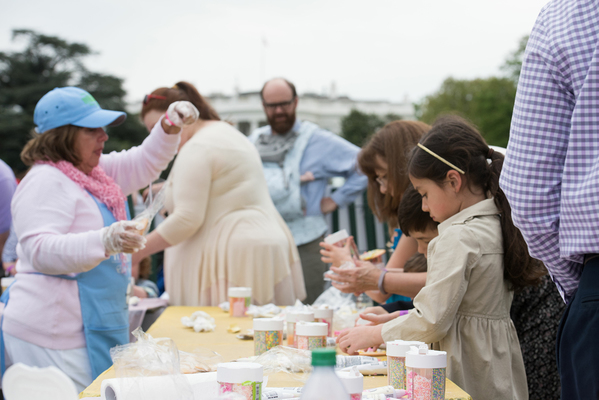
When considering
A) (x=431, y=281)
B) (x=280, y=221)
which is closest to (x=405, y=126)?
(x=280, y=221)

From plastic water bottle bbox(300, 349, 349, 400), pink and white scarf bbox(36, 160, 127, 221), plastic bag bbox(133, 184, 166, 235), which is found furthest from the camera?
pink and white scarf bbox(36, 160, 127, 221)

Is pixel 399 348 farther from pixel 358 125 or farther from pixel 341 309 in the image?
pixel 358 125

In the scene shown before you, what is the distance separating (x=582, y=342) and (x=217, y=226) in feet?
7.87

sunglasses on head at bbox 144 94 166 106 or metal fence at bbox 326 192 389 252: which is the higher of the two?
sunglasses on head at bbox 144 94 166 106

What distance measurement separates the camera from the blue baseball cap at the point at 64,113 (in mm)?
2482

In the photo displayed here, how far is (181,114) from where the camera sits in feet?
9.37

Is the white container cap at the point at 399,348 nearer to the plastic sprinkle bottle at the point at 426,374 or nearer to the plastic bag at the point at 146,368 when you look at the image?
the plastic sprinkle bottle at the point at 426,374

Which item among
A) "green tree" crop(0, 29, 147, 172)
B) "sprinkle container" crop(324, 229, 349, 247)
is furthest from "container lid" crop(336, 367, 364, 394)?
"green tree" crop(0, 29, 147, 172)

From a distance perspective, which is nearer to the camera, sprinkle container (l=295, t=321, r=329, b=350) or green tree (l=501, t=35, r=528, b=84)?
sprinkle container (l=295, t=321, r=329, b=350)

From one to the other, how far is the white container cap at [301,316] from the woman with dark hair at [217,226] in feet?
3.87

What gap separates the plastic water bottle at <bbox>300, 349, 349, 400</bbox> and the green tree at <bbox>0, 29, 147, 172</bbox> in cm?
3647

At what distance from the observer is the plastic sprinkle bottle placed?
135 cm

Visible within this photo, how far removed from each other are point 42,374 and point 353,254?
197 cm

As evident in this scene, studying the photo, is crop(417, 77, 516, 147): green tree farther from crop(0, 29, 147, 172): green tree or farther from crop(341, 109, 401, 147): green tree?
crop(0, 29, 147, 172): green tree
